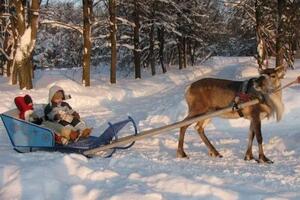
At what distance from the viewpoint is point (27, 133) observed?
31.6 ft

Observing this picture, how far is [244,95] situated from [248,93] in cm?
11

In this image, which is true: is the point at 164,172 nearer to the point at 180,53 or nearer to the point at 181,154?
the point at 181,154

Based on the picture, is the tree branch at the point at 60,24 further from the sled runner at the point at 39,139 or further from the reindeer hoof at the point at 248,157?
the reindeer hoof at the point at 248,157

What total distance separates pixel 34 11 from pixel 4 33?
45.7 feet

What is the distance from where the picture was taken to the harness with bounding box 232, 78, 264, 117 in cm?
920

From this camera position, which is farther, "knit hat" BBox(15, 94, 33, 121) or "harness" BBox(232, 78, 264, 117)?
"knit hat" BBox(15, 94, 33, 121)

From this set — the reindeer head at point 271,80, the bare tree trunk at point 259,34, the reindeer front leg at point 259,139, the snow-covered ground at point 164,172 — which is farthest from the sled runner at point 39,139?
the bare tree trunk at point 259,34

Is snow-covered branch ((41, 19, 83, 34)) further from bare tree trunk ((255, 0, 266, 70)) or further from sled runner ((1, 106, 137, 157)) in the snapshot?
sled runner ((1, 106, 137, 157))

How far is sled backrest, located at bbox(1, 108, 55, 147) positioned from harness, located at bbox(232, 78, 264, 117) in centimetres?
317

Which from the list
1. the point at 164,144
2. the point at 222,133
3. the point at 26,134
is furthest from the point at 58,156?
the point at 222,133

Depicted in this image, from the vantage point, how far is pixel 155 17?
40.6m

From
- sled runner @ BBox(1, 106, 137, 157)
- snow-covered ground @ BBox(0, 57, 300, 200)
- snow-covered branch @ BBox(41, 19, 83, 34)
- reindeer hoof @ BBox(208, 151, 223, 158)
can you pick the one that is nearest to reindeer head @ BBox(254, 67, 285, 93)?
snow-covered ground @ BBox(0, 57, 300, 200)

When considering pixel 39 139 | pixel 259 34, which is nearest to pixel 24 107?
pixel 39 139

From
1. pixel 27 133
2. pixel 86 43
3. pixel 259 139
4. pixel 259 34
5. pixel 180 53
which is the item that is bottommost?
pixel 259 139
